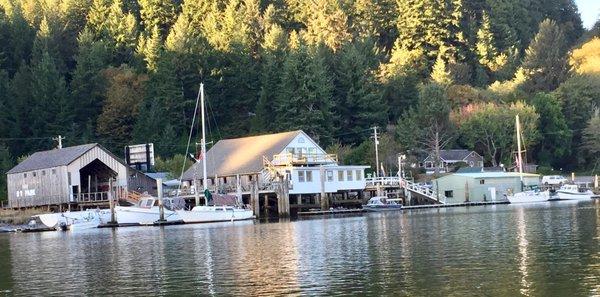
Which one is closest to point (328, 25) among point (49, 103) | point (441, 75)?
point (441, 75)

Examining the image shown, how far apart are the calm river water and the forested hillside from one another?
46686 millimetres

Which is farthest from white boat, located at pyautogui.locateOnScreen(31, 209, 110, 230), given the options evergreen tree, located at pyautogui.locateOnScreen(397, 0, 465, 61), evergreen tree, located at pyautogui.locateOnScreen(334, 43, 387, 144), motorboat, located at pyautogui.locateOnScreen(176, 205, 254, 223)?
evergreen tree, located at pyautogui.locateOnScreen(397, 0, 465, 61)

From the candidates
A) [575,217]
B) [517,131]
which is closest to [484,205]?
[517,131]

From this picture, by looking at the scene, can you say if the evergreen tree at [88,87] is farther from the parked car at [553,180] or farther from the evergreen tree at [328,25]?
the parked car at [553,180]

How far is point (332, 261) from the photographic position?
1307 inches

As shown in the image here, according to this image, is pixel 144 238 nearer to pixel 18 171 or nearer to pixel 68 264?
pixel 68 264

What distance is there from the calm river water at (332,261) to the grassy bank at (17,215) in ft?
71.6

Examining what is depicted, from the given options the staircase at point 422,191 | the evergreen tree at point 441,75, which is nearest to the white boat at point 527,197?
the staircase at point 422,191

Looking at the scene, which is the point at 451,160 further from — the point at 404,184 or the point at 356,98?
the point at 404,184

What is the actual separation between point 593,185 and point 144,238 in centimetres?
6213

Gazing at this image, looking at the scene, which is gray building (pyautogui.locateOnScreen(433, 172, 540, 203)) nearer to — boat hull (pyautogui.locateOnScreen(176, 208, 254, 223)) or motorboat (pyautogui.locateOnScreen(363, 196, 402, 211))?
motorboat (pyautogui.locateOnScreen(363, 196, 402, 211))

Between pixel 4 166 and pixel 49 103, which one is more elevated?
pixel 49 103

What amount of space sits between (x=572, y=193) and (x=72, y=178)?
48589 mm

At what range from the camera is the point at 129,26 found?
377 ft
